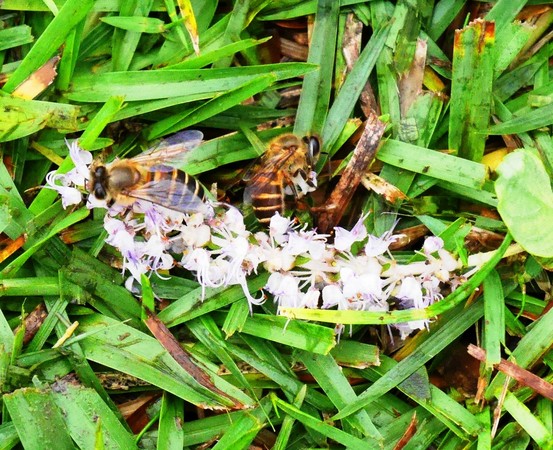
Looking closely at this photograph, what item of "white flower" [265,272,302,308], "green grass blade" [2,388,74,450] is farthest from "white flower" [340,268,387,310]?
"green grass blade" [2,388,74,450]

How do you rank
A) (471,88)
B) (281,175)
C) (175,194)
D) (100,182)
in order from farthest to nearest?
(471,88), (281,175), (100,182), (175,194)

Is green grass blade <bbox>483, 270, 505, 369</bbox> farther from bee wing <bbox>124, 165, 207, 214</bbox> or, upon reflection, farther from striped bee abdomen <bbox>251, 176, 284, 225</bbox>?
bee wing <bbox>124, 165, 207, 214</bbox>

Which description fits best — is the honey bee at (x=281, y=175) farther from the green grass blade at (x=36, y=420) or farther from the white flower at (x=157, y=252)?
the green grass blade at (x=36, y=420)

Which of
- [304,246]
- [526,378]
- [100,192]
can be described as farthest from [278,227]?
[526,378]

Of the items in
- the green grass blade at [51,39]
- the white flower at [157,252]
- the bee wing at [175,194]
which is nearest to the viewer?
the bee wing at [175,194]

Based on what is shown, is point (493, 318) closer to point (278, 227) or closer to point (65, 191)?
point (278, 227)

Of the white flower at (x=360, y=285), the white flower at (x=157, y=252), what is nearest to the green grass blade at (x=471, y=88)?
the white flower at (x=360, y=285)
